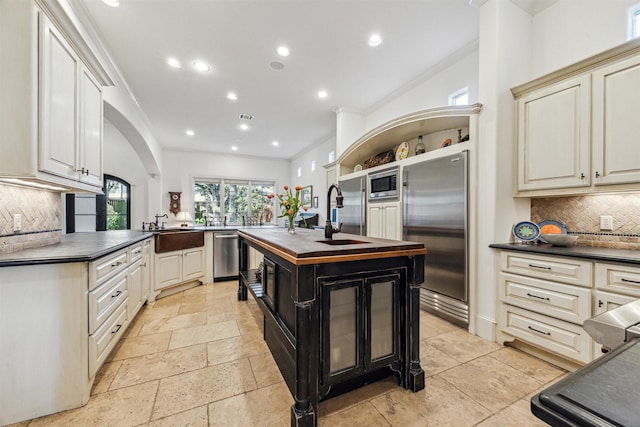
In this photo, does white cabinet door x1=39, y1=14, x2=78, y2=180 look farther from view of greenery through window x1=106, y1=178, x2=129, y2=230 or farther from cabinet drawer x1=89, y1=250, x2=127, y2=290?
view of greenery through window x1=106, y1=178, x2=129, y2=230

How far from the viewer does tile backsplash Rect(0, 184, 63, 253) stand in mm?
1838

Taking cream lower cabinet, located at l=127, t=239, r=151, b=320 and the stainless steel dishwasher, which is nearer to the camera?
cream lower cabinet, located at l=127, t=239, r=151, b=320

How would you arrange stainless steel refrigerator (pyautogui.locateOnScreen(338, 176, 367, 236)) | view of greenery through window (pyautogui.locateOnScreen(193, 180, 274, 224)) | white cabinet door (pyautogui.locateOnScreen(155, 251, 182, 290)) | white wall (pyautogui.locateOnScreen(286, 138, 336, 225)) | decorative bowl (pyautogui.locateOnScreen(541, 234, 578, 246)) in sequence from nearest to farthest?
decorative bowl (pyautogui.locateOnScreen(541, 234, 578, 246)) < white cabinet door (pyautogui.locateOnScreen(155, 251, 182, 290)) < stainless steel refrigerator (pyautogui.locateOnScreen(338, 176, 367, 236)) < white wall (pyautogui.locateOnScreen(286, 138, 336, 225)) < view of greenery through window (pyautogui.locateOnScreen(193, 180, 274, 224))

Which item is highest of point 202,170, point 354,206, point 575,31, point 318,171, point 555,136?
point 575,31

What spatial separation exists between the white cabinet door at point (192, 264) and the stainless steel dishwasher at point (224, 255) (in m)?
0.24

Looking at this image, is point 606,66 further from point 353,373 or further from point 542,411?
point 353,373

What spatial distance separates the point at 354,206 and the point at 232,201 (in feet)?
16.5

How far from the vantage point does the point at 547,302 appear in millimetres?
2055

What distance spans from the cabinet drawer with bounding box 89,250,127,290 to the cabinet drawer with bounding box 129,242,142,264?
0.21 metres

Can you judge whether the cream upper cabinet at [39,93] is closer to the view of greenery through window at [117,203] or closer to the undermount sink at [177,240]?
the undermount sink at [177,240]

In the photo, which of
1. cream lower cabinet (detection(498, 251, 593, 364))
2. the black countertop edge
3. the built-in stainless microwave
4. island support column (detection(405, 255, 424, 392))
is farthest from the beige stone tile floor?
the built-in stainless microwave

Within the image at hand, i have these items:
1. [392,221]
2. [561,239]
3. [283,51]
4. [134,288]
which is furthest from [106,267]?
[561,239]

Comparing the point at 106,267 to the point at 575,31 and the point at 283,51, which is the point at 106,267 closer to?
the point at 283,51

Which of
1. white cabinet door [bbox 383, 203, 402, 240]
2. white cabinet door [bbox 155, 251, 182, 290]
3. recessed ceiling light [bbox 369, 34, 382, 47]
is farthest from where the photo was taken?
white cabinet door [bbox 155, 251, 182, 290]
